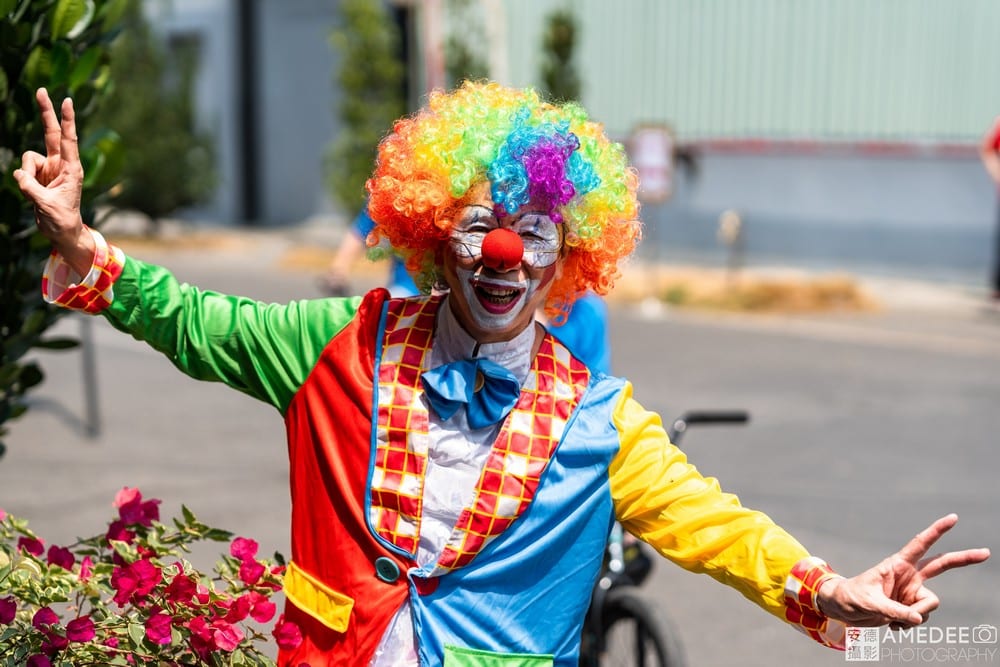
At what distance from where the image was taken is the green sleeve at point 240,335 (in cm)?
269

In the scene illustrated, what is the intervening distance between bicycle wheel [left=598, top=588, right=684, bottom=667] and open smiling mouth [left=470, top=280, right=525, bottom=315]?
192 centimetres

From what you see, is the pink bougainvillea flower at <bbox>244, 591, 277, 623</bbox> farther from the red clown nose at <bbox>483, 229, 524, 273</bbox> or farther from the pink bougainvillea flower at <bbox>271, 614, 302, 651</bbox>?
the red clown nose at <bbox>483, 229, 524, 273</bbox>

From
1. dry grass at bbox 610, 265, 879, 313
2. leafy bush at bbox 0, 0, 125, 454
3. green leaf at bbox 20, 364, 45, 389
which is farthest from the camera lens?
dry grass at bbox 610, 265, 879, 313

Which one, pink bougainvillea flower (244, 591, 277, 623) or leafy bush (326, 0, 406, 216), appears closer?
pink bougainvillea flower (244, 591, 277, 623)

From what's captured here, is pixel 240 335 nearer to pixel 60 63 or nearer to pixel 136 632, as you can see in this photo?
pixel 136 632

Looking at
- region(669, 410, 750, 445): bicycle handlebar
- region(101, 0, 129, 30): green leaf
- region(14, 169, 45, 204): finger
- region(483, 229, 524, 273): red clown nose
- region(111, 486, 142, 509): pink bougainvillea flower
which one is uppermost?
region(101, 0, 129, 30): green leaf

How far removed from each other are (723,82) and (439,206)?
15.2 meters

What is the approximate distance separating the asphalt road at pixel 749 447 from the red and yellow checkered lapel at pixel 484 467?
2814mm

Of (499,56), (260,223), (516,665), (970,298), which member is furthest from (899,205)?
(516,665)

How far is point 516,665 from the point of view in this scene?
2.56m

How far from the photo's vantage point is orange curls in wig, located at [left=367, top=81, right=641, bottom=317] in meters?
2.55

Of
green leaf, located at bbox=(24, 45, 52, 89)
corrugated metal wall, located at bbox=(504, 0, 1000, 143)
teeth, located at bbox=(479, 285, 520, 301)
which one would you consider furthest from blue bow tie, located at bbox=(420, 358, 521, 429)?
corrugated metal wall, located at bbox=(504, 0, 1000, 143)

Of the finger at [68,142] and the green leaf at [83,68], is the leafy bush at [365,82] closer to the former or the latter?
the green leaf at [83,68]

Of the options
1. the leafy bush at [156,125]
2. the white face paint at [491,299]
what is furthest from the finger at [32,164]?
the leafy bush at [156,125]
